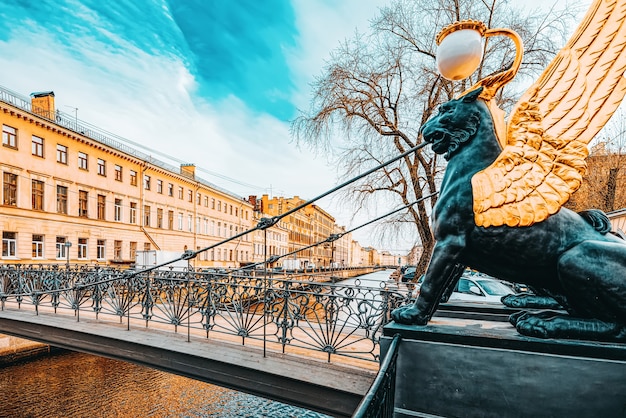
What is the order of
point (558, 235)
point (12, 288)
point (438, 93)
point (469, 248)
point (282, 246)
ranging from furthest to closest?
point (282, 246), point (438, 93), point (12, 288), point (469, 248), point (558, 235)

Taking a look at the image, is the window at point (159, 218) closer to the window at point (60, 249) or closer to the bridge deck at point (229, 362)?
the window at point (60, 249)

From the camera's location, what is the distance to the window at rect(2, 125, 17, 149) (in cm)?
2204

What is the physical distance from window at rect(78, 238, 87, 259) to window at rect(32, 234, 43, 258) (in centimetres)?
308

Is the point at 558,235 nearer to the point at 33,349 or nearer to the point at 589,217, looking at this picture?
the point at 589,217

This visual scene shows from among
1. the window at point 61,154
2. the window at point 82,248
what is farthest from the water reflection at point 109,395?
the window at point 61,154

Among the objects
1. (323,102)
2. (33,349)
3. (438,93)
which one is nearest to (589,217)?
(438,93)

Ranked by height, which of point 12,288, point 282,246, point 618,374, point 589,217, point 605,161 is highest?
point 605,161

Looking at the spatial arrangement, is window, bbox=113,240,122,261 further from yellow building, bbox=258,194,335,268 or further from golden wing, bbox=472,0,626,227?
golden wing, bbox=472,0,626,227

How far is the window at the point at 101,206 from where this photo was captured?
96.1 ft

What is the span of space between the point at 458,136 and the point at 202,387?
499 inches

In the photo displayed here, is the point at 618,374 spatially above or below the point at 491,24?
below

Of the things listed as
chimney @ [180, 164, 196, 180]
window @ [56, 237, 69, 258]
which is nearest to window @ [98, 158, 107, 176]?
window @ [56, 237, 69, 258]

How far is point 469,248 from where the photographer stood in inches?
79.4

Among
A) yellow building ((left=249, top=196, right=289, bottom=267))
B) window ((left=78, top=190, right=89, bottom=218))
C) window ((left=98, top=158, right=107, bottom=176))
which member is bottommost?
yellow building ((left=249, top=196, right=289, bottom=267))
